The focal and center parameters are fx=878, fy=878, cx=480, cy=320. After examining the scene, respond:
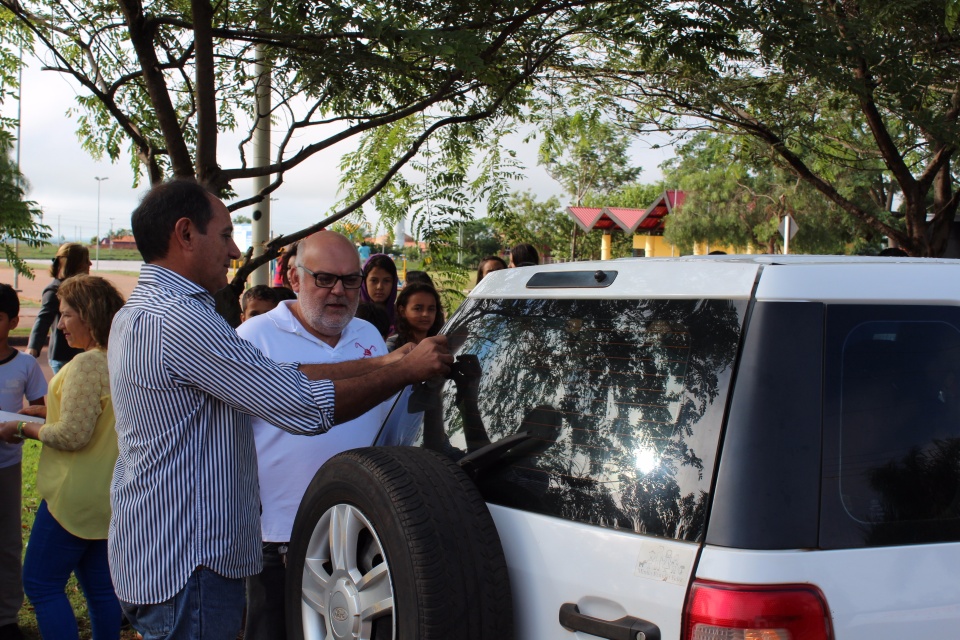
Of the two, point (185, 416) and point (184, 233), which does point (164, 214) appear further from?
point (185, 416)

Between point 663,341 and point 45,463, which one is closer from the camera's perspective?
point 663,341

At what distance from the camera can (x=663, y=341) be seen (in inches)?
82.5

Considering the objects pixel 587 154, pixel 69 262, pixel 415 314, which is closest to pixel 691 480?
pixel 415 314

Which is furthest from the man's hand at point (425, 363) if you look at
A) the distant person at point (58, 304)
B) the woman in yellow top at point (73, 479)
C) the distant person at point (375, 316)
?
the distant person at point (58, 304)

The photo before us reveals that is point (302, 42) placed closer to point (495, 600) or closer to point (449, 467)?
point (449, 467)

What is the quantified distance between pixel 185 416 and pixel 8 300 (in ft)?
8.97

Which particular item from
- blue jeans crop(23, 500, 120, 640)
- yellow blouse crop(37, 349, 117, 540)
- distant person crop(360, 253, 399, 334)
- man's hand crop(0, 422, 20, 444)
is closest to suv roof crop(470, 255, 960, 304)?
yellow blouse crop(37, 349, 117, 540)

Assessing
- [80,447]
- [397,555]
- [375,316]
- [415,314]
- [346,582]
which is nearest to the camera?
[397,555]

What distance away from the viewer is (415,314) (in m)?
5.44

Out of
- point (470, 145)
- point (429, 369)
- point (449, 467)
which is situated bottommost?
point (449, 467)

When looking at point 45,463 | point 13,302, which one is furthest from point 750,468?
point 13,302

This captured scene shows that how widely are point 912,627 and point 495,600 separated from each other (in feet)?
2.91

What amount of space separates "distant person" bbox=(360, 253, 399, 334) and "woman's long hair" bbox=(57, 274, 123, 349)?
252 centimetres

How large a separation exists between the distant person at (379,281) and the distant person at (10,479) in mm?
2345
